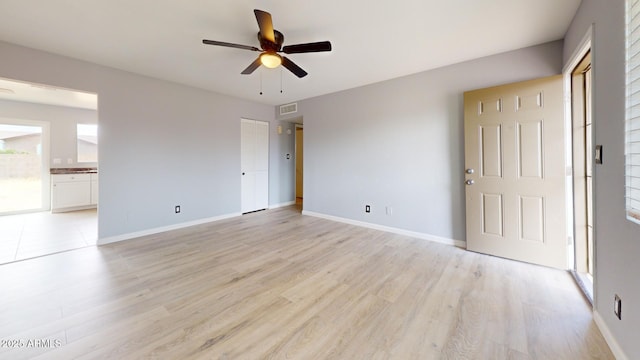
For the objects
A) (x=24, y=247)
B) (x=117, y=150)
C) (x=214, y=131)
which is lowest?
(x=24, y=247)

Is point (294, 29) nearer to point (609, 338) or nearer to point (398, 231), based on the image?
point (398, 231)

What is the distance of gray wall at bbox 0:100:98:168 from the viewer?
507cm

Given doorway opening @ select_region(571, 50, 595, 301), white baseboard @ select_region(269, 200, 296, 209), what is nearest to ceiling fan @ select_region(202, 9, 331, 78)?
doorway opening @ select_region(571, 50, 595, 301)

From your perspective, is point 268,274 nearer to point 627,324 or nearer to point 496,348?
point 496,348

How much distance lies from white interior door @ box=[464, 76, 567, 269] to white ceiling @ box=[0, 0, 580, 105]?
675 mm

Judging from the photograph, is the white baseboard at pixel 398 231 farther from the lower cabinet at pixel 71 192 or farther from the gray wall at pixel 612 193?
the lower cabinet at pixel 71 192

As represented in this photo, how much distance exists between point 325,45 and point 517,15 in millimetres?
1861

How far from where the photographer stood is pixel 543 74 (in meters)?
2.72

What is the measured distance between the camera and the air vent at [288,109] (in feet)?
17.5

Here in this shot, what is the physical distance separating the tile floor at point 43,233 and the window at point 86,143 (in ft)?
5.13

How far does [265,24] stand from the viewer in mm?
2021

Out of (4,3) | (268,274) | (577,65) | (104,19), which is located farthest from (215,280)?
(577,65)

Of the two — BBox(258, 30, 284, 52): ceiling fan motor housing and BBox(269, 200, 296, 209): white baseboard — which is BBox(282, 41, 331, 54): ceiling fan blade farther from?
BBox(269, 200, 296, 209): white baseboard

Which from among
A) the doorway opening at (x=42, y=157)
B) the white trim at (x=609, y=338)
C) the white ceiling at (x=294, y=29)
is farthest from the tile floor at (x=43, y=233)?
the white trim at (x=609, y=338)
